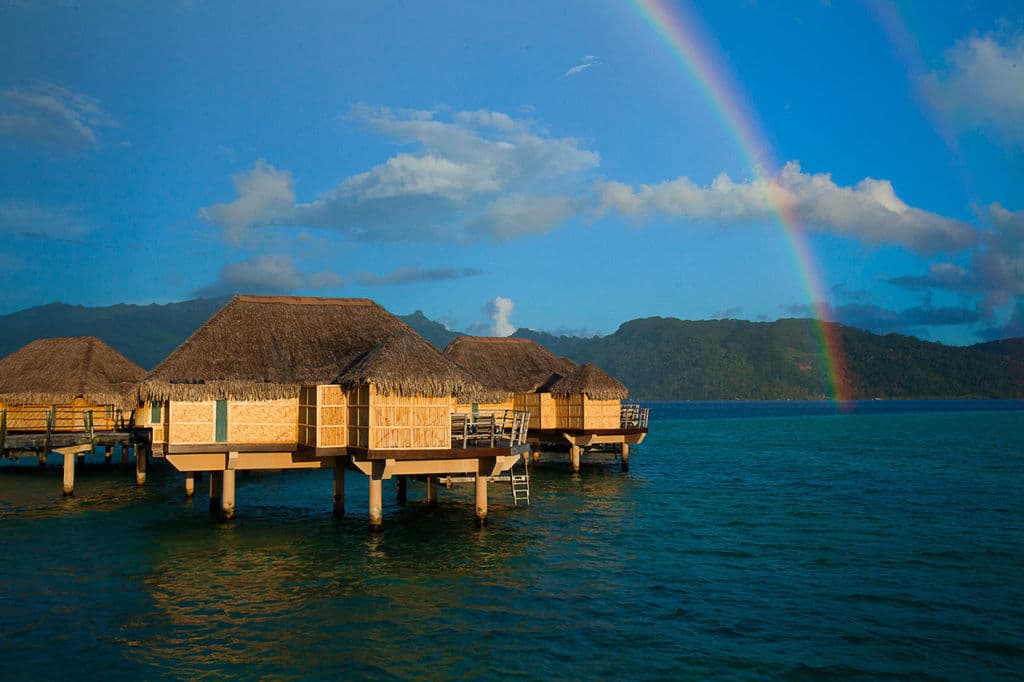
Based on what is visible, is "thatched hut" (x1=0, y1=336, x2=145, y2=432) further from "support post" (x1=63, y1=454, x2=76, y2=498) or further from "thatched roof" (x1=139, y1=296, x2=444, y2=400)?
"thatched roof" (x1=139, y1=296, x2=444, y2=400)

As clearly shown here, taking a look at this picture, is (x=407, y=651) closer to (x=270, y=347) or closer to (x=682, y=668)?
(x=682, y=668)

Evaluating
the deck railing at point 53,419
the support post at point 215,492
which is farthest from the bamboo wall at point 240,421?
the deck railing at point 53,419

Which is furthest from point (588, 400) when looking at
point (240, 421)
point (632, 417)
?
point (240, 421)

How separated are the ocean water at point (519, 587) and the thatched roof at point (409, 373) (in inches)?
170

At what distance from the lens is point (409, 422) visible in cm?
2098

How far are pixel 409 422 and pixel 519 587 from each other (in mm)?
5759

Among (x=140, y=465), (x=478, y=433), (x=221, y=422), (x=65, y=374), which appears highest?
(x=65, y=374)

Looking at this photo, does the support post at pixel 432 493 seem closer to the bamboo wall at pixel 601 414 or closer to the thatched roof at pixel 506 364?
the bamboo wall at pixel 601 414

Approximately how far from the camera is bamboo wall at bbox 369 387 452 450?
20.6 m

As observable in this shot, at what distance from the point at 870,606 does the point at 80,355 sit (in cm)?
3476

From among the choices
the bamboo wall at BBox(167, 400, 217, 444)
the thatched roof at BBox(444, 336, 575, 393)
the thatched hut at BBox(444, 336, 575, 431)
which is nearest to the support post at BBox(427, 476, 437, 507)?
the bamboo wall at BBox(167, 400, 217, 444)

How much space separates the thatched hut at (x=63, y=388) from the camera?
3369 cm

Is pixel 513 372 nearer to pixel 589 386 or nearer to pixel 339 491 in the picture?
pixel 589 386

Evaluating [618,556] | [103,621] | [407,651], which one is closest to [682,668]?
[407,651]
